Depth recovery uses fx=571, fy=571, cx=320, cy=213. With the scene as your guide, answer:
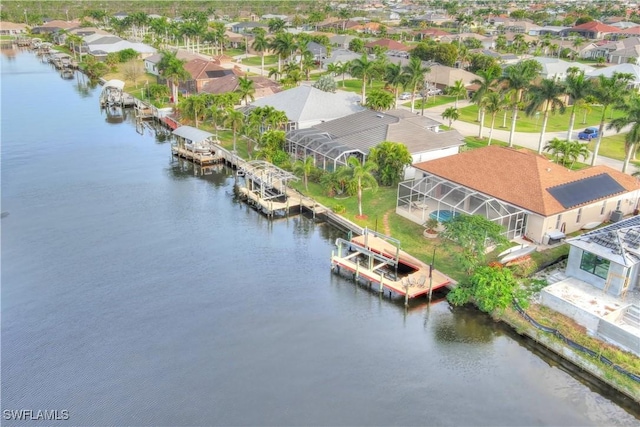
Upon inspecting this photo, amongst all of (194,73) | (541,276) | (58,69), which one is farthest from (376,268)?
(58,69)

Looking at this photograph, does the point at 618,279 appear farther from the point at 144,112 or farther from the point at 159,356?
the point at 144,112

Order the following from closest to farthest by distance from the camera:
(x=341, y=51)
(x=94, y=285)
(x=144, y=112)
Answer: (x=94, y=285) < (x=144, y=112) < (x=341, y=51)

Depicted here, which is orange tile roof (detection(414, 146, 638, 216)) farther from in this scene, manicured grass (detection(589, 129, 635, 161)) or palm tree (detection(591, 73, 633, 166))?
manicured grass (detection(589, 129, 635, 161))

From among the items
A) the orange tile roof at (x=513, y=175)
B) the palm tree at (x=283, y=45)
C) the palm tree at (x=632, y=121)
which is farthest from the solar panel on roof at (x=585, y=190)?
the palm tree at (x=283, y=45)

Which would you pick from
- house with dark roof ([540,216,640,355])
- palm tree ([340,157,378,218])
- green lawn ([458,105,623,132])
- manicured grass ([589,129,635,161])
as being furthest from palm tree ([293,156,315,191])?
manicured grass ([589,129,635,161])

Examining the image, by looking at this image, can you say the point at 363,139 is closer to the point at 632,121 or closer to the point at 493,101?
the point at 493,101

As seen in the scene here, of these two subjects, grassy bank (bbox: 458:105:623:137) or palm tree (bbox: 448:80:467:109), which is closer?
grassy bank (bbox: 458:105:623:137)
